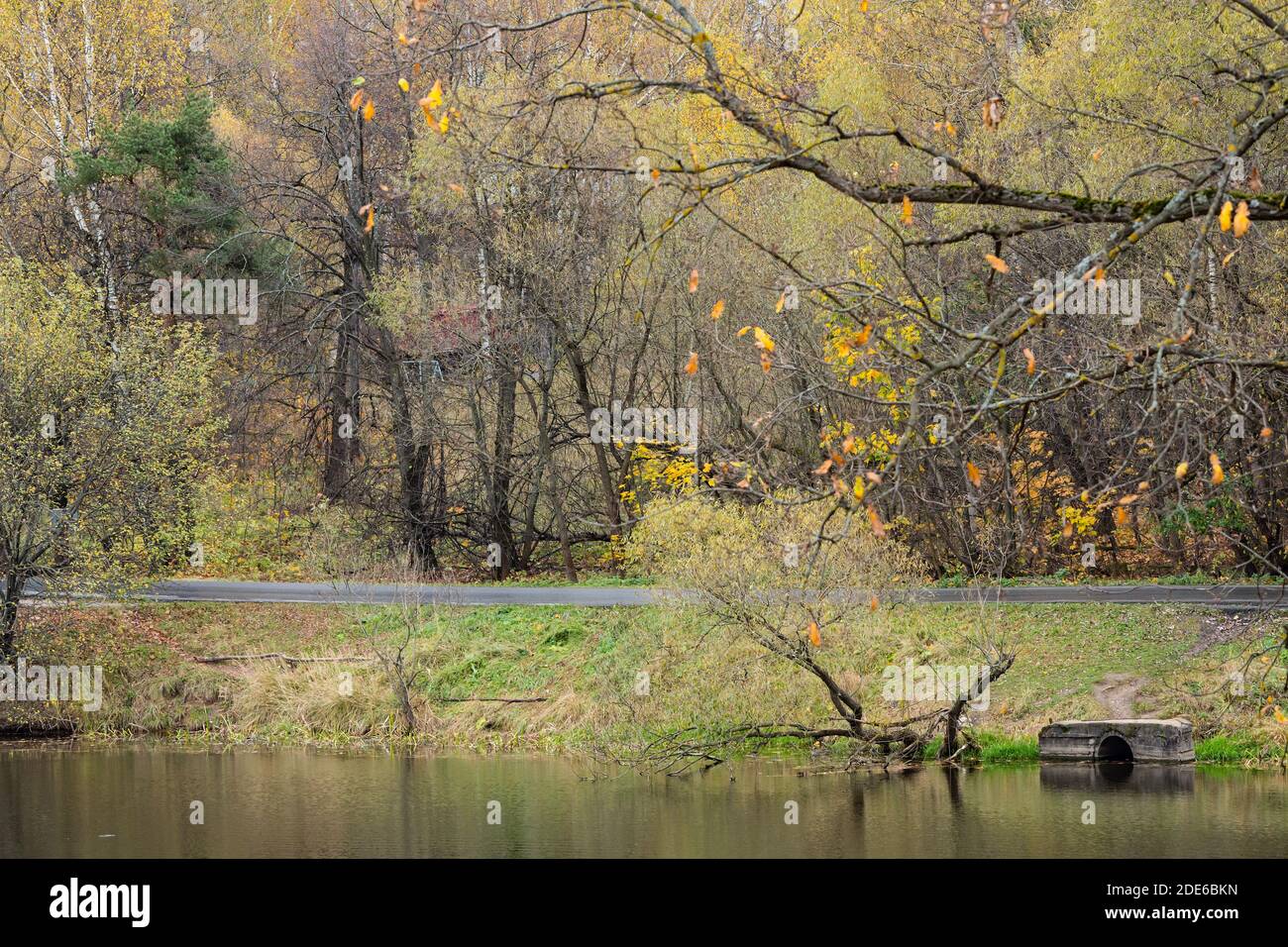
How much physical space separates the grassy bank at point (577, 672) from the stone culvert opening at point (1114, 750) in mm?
869

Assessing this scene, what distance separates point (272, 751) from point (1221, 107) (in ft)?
55.1

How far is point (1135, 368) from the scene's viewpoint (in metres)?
7.57

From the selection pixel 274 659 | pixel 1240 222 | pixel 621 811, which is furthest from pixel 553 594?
pixel 1240 222

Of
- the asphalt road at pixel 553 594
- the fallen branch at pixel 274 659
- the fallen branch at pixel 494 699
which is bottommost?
the fallen branch at pixel 494 699

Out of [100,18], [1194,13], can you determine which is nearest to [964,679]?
[1194,13]

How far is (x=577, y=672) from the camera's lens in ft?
75.3

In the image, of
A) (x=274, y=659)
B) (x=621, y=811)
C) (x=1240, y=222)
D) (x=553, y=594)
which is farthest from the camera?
(x=553, y=594)

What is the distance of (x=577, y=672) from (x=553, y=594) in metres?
3.40

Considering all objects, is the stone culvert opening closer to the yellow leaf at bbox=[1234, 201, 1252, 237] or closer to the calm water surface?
the calm water surface

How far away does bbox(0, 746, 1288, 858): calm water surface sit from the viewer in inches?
580

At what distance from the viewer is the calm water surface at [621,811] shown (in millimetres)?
14734

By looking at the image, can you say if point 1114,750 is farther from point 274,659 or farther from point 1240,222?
point 1240,222

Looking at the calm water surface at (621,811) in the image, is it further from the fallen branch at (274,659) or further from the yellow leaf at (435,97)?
the yellow leaf at (435,97)

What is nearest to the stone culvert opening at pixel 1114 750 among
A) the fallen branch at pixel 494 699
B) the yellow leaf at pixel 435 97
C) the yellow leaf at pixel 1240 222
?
the fallen branch at pixel 494 699
